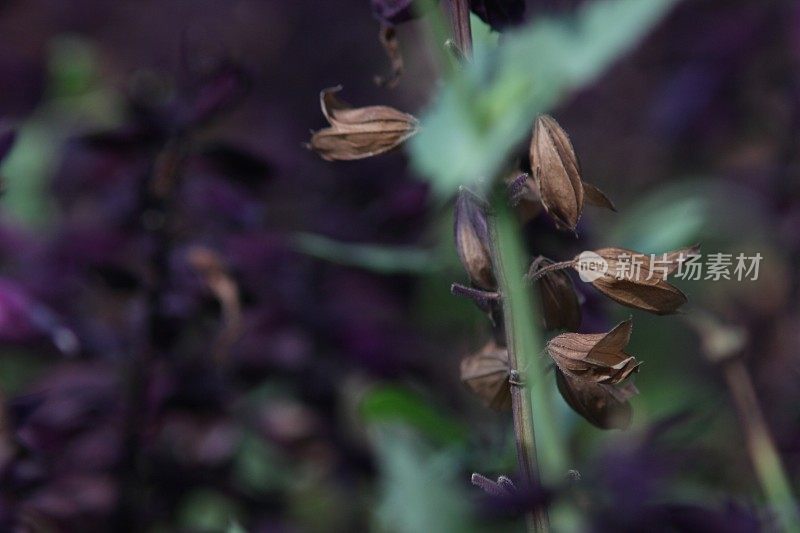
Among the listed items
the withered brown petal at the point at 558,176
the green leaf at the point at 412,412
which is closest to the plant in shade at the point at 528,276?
the withered brown petal at the point at 558,176

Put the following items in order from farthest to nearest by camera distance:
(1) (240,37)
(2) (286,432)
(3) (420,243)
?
(1) (240,37)
(3) (420,243)
(2) (286,432)

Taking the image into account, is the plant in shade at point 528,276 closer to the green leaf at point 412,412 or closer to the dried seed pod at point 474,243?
the dried seed pod at point 474,243

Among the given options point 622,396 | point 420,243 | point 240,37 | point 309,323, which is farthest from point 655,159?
point 240,37

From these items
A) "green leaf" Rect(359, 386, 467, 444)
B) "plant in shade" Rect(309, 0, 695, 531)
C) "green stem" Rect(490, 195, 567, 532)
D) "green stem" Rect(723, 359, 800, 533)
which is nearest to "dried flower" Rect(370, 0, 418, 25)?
"plant in shade" Rect(309, 0, 695, 531)

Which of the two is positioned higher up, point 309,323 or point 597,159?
point 597,159

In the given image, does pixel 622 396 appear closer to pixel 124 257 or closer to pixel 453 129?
pixel 453 129

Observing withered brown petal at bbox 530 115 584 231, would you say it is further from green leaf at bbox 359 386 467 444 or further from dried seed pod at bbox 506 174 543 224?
green leaf at bbox 359 386 467 444
